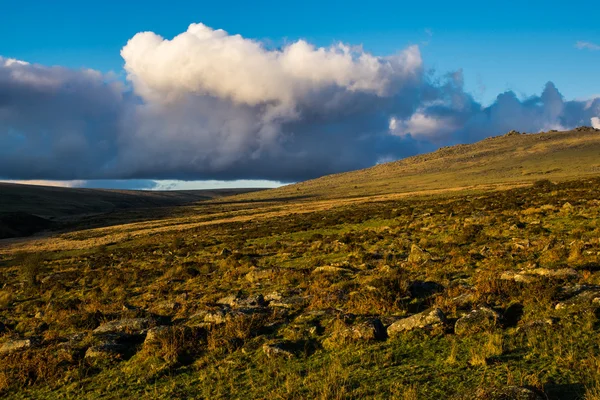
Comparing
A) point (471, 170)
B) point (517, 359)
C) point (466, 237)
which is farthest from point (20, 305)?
point (471, 170)

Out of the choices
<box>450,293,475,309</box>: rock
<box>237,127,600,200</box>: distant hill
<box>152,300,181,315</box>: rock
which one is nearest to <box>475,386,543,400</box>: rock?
<box>450,293,475,309</box>: rock

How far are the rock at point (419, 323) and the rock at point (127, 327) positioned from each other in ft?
24.7

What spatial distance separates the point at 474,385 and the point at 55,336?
1289cm

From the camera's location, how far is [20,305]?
2045 cm

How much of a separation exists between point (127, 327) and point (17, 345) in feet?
9.61

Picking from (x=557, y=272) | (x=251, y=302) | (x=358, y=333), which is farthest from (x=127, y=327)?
(x=557, y=272)

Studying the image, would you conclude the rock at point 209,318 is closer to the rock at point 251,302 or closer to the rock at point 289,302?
the rock at point 251,302

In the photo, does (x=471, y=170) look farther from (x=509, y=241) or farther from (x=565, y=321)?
(x=565, y=321)

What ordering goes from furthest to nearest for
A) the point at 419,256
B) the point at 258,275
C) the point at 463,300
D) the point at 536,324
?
the point at 258,275, the point at 419,256, the point at 463,300, the point at 536,324

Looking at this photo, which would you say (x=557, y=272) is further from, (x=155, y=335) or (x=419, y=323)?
(x=155, y=335)

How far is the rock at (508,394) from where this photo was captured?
20.1ft

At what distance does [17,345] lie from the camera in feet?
38.3

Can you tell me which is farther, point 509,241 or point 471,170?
point 471,170

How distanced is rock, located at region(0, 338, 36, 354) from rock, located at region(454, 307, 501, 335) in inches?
464
